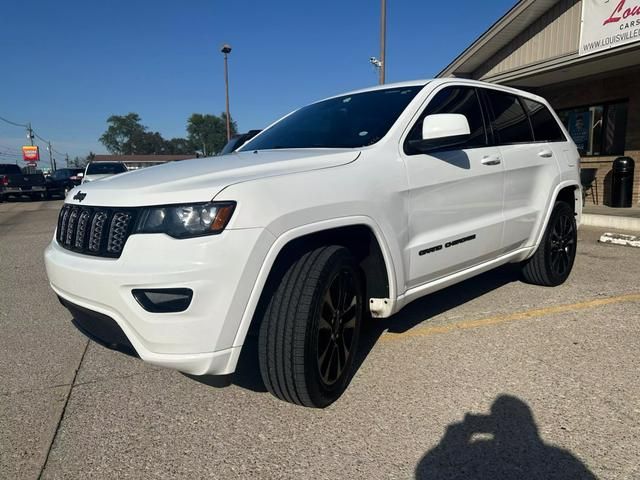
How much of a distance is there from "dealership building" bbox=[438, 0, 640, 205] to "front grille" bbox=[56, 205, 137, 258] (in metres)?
8.80

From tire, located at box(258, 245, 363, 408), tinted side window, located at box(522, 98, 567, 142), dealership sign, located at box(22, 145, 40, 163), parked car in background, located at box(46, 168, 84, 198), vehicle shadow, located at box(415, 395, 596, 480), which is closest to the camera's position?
vehicle shadow, located at box(415, 395, 596, 480)

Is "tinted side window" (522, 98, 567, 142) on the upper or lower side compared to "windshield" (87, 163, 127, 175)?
upper

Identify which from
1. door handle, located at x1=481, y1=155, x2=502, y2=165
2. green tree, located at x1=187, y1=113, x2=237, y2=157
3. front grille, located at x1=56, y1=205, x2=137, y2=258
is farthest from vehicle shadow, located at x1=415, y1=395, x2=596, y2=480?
green tree, located at x1=187, y1=113, x2=237, y2=157

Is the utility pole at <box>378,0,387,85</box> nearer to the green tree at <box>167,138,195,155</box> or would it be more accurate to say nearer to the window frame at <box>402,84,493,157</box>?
the window frame at <box>402,84,493,157</box>

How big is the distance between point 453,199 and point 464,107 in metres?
0.81

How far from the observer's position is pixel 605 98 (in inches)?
427

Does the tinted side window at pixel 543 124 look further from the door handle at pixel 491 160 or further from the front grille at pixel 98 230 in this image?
the front grille at pixel 98 230

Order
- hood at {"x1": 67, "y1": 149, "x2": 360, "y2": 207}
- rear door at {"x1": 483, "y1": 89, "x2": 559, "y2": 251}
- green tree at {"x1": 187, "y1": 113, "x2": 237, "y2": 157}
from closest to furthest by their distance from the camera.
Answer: hood at {"x1": 67, "y1": 149, "x2": 360, "y2": 207}
rear door at {"x1": 483, "y1": 89, "x2": 559, "y2": 251}
green tree at {"x1": 187, "y1": 113, "x2": 237, "y2": 157}

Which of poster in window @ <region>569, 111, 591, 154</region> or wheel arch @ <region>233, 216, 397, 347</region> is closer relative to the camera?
wheel arch @ <region>233, 216, 397, 347</region>

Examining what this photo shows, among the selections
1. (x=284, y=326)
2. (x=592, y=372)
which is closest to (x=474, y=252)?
(x=592, y=372)

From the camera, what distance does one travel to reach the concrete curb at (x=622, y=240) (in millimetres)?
6465

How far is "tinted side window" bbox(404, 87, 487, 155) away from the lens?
3.21m

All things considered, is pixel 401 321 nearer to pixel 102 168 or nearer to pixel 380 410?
pixel 380 410

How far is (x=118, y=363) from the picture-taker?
3.07 m
